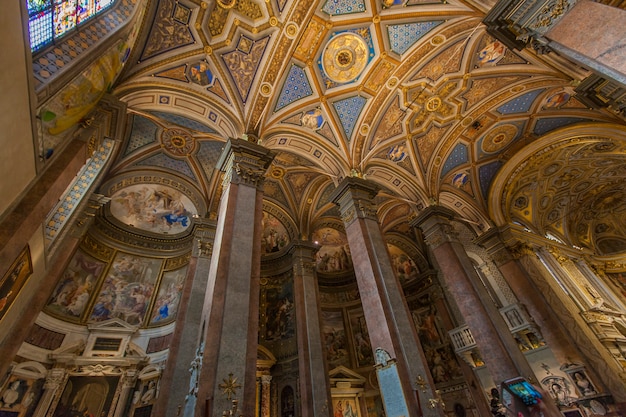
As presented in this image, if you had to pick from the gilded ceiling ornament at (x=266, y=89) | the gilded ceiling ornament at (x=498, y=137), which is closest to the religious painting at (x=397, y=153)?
the gilded ceiling ornament at (x=498, y=137)

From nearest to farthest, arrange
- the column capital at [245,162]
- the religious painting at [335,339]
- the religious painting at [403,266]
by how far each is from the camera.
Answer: the column capital at [245,162] < the religious painting at [335,339] < the religious painting at [403,266]

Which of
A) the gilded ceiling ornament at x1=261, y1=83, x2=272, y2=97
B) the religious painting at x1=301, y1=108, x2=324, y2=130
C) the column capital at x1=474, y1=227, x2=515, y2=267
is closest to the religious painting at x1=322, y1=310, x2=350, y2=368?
the column capital at x1=474, y1=227, x2=515, y2=267

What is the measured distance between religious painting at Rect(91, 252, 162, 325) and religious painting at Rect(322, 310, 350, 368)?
8.14 meters

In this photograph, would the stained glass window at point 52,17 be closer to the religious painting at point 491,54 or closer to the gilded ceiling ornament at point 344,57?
the gilded ceiling ornament at point 344,57

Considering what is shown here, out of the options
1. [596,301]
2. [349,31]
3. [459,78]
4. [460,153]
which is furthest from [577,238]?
[349,31]

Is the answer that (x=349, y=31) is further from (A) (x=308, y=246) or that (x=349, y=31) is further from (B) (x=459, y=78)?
(A) (x=308, y=246)

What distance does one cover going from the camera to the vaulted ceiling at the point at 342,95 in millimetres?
7676

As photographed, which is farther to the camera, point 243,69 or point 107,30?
point 243,69

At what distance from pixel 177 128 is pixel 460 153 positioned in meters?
11.6

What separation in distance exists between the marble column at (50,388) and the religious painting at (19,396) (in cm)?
17

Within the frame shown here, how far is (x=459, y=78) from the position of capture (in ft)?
31.1

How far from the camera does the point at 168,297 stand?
39.4 ft

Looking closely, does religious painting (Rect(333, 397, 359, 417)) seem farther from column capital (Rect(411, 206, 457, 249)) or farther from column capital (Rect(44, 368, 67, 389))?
column capital (Rect(44, 368, 67, 389))

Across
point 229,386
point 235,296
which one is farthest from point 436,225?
point 229,386
